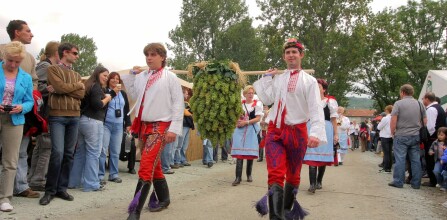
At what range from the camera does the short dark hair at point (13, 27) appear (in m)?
5.95

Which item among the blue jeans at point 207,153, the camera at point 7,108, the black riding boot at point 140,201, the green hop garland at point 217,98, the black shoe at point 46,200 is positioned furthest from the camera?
the blue jeans at point 207,153

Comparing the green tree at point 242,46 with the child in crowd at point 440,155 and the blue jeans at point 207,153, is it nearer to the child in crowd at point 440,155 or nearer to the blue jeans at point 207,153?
the blue jeans at point 207,153

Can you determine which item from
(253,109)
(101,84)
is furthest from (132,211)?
(253,109)

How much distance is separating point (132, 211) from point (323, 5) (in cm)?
3302

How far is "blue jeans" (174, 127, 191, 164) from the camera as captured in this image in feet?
37.0

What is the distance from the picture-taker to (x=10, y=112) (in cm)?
518

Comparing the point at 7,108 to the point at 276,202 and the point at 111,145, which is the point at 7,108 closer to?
the point at 111,145

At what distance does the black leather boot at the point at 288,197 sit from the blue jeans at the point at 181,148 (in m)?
6.53

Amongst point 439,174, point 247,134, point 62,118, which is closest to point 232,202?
point 247,134

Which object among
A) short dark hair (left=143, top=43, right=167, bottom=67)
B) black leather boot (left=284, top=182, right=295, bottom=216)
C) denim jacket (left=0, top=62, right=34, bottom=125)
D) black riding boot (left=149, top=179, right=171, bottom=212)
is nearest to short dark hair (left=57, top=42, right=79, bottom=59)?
denim jacket (left=0, top=62, right=34, bottom=125)

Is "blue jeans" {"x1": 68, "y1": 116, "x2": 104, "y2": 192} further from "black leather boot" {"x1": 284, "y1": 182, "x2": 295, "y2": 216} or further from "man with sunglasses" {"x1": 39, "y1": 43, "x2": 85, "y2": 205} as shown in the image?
"black leather boot" {"x1": 284, "y1": 182, "x2": 295, "y2": 216}

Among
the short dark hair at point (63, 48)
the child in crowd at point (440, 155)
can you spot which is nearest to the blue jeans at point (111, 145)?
the short dark hair at point (63, 48)

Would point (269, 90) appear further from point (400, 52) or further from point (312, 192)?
point (400, 52)

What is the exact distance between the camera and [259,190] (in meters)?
7.62
